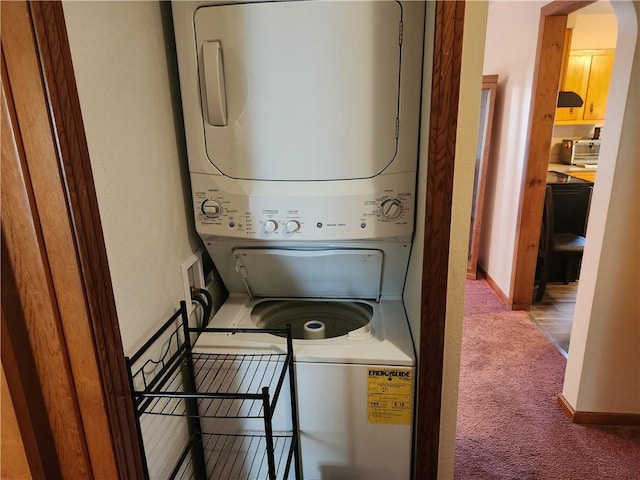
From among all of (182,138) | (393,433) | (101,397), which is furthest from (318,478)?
(182,138)

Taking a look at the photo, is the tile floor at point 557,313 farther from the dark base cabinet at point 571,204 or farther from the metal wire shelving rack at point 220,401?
the metal wire shelving rack at point 220,401

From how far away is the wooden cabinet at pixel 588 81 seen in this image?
456 cm

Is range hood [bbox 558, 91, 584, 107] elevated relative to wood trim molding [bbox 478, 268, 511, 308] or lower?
elevated

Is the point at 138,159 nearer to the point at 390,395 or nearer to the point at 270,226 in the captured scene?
the point at 270,226

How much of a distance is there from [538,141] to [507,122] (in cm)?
54

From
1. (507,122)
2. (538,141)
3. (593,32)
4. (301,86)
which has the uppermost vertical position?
(593,32)

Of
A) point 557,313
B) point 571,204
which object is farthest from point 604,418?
point 571,204

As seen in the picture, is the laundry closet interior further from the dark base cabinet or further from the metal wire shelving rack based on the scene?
the dark base cabinet

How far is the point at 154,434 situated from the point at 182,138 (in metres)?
0.90

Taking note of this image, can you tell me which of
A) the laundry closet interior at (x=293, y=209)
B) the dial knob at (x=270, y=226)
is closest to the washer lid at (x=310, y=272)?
the laundry closet interior at (x=293, y=209)

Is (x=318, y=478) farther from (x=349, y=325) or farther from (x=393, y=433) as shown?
(x=349, y=325)

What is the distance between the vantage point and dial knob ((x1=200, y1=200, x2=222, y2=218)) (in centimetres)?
139

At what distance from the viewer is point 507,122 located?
10.8ft

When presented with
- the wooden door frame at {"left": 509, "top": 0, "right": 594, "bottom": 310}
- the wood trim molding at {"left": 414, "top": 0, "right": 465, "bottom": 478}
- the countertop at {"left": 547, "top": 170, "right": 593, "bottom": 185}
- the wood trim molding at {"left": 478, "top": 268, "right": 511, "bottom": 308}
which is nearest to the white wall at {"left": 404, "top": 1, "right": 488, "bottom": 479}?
the wood trim molding at {"left": 414, "top": 0, "right": 465, "bottom": 478}
